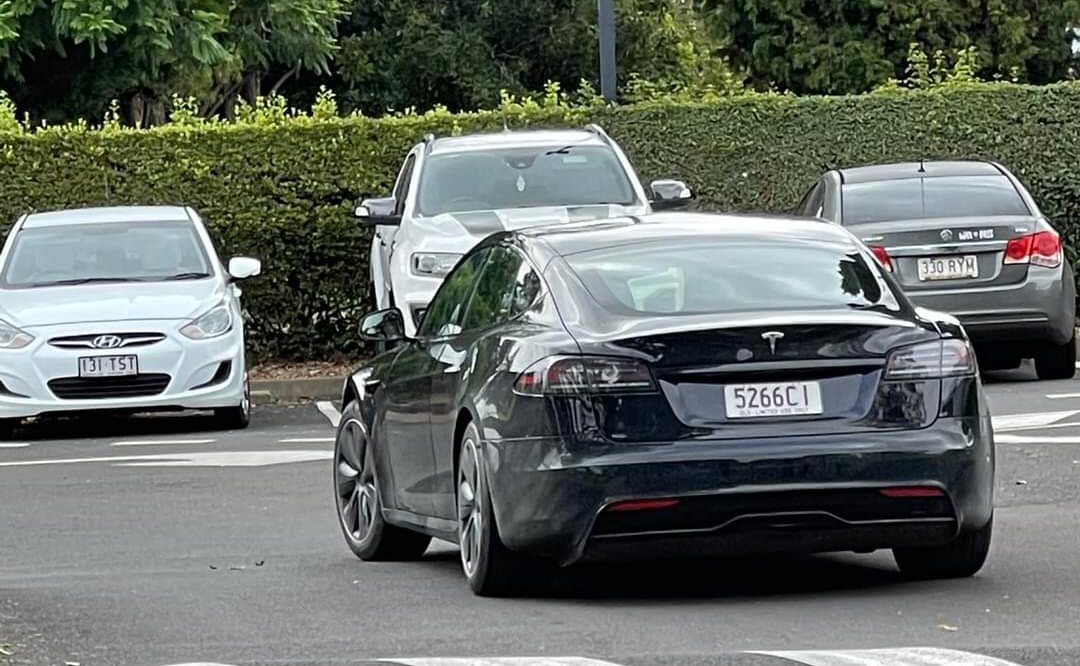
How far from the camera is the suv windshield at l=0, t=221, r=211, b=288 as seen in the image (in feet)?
58.0

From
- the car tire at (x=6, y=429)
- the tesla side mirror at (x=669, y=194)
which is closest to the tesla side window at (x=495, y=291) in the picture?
the car tire at (x=6, y=429)

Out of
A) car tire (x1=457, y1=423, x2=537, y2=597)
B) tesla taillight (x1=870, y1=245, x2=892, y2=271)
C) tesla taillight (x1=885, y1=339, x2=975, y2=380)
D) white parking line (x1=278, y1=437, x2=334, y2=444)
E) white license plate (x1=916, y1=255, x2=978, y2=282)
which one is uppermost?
tesla taillight (x1=885, y1=339, x2=975, y2=380)

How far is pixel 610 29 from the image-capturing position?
77.0 feet

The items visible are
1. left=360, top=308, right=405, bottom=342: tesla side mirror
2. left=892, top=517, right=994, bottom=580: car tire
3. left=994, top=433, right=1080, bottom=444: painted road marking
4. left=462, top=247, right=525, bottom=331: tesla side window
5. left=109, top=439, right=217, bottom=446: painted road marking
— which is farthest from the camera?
left=109, top=439, right=217, bottom=446: painted road marking

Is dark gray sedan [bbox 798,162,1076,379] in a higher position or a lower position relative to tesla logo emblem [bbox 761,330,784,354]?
lower

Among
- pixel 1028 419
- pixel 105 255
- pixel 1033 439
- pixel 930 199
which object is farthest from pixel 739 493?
pixel 105 255

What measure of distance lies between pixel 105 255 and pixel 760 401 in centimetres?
1048

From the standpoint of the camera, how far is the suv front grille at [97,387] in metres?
16.5

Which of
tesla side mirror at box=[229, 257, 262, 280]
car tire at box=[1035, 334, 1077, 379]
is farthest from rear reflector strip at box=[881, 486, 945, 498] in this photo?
tesla side mirror at box=[229, 257, 262, 280]

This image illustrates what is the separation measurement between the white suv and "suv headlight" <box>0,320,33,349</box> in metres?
2.63

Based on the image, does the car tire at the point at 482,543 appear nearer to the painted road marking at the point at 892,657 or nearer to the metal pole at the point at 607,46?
the painted road marking at the point at 892,657

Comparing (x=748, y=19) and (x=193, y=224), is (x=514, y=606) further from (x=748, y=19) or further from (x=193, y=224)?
(x=748, y=19)

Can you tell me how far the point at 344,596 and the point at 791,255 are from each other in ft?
6.79

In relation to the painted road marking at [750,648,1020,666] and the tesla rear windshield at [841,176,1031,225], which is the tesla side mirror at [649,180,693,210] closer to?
the tesla rear windshield at [841,176,1031,225]
